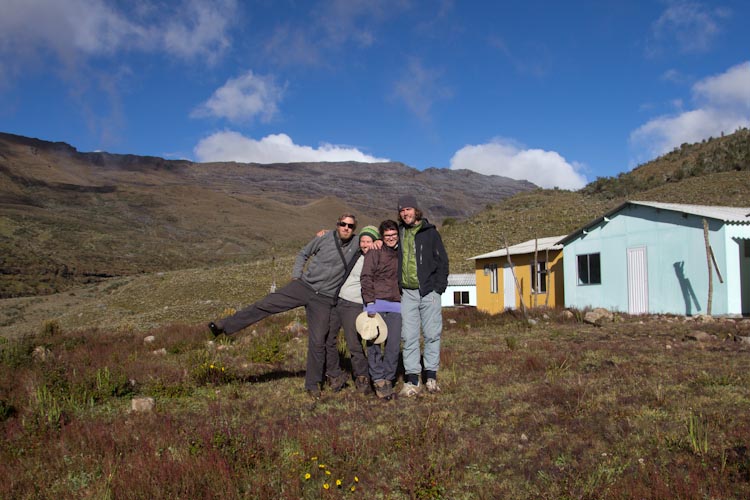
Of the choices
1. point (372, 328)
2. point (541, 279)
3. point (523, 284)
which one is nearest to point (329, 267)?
point (372, 328)

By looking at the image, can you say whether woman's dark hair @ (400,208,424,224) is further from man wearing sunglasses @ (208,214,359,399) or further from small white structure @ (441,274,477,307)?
small white structure @ (441,274,477,307)

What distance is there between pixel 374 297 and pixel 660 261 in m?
12.8

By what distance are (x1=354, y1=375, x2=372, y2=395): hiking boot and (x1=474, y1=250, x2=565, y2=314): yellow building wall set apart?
13556 millimetres

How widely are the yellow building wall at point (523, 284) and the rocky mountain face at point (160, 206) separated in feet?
28.3

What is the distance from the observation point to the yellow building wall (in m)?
20.4

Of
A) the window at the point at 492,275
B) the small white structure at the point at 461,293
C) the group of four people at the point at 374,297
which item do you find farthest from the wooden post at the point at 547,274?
the group of four people at the point at 374,297

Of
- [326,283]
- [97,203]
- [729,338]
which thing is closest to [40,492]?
[326,283]

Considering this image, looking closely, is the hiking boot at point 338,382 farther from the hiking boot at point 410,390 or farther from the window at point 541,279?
the window at point 541,279

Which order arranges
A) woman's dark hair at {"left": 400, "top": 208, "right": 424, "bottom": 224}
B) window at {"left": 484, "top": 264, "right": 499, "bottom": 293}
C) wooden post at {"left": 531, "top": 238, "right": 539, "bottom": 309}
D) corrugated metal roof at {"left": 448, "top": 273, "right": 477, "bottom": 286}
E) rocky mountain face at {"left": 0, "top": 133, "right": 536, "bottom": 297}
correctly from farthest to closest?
rocky mountain face at {"left": 0, "top": 133, "right": 536, "bottom": 297} < corrugated metal roof at {"left": 448, "top": 273, "right": 477, "bottom": 286} < window at {"left": 484, "top": 264, "right": 499, "bottom": 293} < wooden post at {"left": 531, "top": 238, "right": 539, "bottom": 309} < woman's dark hair at {"left": 400, "top": 208, "right": 424, "bottom": 224}

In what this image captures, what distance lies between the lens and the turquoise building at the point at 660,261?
13.7 meters

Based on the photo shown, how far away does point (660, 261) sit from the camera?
15.5 m

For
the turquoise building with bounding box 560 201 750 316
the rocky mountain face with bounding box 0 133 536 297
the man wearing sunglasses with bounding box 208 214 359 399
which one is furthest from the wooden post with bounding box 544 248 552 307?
the man wearing sunglasses with bounding box 208 214 359 399

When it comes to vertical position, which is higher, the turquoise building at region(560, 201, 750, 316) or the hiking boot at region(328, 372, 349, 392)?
the turquoise building at region(560, 201, 750, 316)

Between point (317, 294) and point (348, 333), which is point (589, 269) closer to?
point (348, 333)
